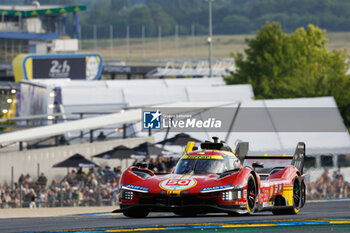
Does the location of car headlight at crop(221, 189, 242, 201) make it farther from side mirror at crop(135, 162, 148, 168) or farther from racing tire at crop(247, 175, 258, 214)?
side mirror at crop(135, 162, 148, 168)

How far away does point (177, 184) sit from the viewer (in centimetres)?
1530

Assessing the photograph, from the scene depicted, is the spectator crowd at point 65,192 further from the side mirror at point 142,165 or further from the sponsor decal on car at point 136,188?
the sponsor decal on car at point 136,188

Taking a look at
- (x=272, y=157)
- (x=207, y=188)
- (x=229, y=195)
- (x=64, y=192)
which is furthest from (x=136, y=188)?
(x=64, y=192)

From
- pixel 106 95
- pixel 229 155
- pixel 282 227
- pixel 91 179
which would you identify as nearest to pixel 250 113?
pixel 106 95

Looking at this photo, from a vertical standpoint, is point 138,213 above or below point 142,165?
below

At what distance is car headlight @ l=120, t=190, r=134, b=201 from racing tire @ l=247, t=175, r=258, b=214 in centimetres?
203

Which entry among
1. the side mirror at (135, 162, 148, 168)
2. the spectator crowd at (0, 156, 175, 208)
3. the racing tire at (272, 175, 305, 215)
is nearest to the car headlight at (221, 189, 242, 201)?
the side mirror at (135, 162, 148, 168)

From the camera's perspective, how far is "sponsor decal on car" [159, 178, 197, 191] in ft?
49.8

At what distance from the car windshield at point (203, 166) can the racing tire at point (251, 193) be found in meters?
0.63

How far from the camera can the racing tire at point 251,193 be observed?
15.7 meters

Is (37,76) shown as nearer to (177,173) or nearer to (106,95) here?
(106,95)

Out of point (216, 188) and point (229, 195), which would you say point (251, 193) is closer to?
point (229, 195)

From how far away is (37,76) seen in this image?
101 meters

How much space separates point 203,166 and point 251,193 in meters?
1.01
